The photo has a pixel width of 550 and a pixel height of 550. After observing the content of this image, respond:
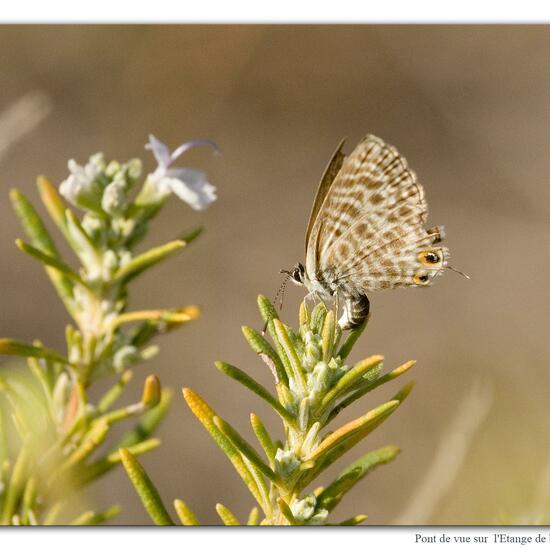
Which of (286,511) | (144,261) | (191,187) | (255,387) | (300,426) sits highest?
(191,187)

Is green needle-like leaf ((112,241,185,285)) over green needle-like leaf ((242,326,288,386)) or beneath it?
over

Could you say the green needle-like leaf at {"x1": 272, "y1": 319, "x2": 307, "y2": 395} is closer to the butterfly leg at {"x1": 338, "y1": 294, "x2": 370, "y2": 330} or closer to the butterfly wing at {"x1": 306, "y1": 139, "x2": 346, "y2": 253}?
the butterfly leg at {"x1": 338, "y1": 294, "x2": 370, "y2": 330}

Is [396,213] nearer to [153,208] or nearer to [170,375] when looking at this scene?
[153,208]

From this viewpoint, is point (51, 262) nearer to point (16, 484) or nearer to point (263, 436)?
point (16, 484)

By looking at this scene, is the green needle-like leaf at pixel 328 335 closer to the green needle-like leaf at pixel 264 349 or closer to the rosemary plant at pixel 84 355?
the green needle-like leaf at pixel 264 349

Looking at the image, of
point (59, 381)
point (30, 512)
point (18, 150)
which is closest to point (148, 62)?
point (18, 150)

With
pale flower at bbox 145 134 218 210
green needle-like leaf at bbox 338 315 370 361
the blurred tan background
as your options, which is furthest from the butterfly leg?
the blurred tan background

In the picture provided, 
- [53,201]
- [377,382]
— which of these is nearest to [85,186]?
[53,201]
